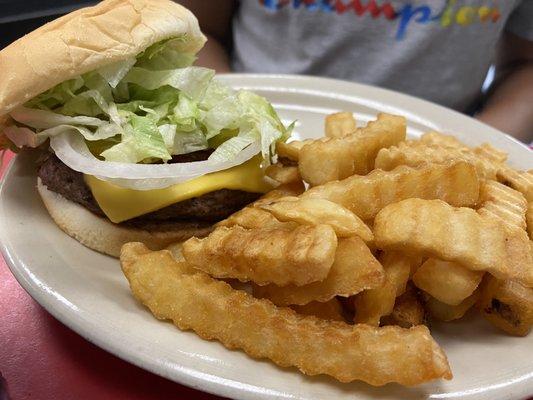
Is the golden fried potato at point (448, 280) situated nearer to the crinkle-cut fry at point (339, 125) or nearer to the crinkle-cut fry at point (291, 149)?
the crinkle-cut fry at point (291, 149)

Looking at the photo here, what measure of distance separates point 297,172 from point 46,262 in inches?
27.0

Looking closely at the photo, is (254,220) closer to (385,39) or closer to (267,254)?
(267,254)

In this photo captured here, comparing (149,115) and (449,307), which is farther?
(149,115)

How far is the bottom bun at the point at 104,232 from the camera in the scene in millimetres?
1672

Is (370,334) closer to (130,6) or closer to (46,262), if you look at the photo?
(46,262)

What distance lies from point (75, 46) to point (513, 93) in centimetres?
245

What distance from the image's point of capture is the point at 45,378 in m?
1.33

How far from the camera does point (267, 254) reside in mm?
1170

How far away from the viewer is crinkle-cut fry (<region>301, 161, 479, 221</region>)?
136 cm

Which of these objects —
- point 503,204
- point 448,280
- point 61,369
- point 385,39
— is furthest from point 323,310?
point 385,39

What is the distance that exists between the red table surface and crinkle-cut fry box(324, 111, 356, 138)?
2.90ft

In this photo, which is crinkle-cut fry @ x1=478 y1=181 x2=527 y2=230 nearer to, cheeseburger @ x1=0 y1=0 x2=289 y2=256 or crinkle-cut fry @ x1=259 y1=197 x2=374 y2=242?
crinkle-cut fry @ x1=259 y1=197 x2=374 y2=242

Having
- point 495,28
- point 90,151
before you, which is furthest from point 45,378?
point 495,28

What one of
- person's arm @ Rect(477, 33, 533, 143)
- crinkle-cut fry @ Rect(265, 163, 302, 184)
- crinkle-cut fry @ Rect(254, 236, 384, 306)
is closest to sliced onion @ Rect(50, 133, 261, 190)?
crinkle-cut fry @ Rect(265, 163, 302, 184)
